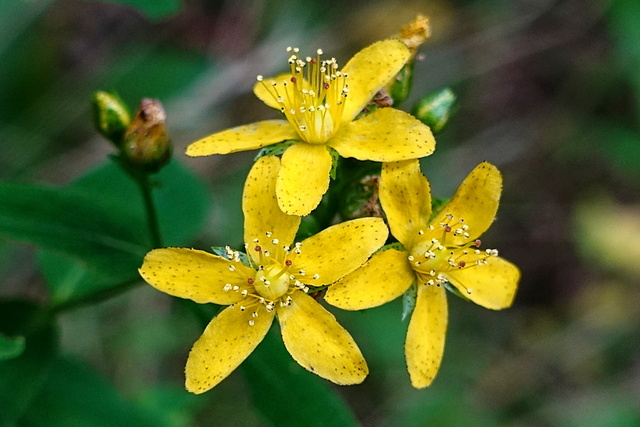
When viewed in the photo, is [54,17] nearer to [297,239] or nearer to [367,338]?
[367,338]

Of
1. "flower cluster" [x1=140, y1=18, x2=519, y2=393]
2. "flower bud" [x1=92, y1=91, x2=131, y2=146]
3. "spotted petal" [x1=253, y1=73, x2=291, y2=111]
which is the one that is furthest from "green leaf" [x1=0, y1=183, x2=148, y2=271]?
"spotted petal" [x1=253, y1=73, x2=291, y2=111]

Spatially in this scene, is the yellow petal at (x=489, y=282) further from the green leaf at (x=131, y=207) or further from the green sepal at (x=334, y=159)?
the green leaf at (x=131, y=207)

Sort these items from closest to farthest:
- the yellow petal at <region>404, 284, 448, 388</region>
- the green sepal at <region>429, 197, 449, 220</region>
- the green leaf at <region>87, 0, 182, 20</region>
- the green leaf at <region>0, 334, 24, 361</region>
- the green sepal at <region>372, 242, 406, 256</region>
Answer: the green leaf at <region>0, 334, 24, 361</region> < the yellow petal at <region>404, 284, 448, 388</region> < the green sepal at <region>372, 242, 406, 256</region> < the green sepal at <region>429, 197, 449, 220</region> < the green leaf at <region>87, 0, 182, 20</region>

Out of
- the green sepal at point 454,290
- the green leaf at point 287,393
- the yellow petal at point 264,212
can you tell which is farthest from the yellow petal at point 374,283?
the green leaf at point 287,393

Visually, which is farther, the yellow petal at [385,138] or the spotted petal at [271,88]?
the spotted petal at [271,88]

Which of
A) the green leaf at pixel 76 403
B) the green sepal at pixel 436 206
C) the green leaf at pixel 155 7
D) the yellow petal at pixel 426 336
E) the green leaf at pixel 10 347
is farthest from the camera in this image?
the green leaf at pixel 76 403

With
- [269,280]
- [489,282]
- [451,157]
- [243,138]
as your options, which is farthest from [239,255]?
[451,157]

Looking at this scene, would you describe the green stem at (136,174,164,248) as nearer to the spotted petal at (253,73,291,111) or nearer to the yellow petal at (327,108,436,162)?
the spotted petal at (253,73,291,111)

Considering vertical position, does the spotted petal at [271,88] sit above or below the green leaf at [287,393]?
above
